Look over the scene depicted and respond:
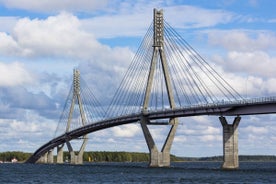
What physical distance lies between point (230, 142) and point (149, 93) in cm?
1604

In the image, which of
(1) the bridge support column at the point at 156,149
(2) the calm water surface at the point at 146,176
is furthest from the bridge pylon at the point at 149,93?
(2) the calm water surface at the point at 146,176

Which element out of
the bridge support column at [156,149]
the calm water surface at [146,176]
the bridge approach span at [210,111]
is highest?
the bridge approach span at [210,111]

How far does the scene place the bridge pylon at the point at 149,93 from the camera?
117494 mm

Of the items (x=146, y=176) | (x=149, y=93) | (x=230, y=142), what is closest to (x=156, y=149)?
(x=149, y=93)

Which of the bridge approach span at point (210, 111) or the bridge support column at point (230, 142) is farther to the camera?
the bridge support column at point (230, 142)

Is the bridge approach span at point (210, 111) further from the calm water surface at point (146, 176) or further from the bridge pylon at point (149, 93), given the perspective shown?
the calm water surface at point (146, 176)

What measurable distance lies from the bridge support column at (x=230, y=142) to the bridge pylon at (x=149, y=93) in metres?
10.7

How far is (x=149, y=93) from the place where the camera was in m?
120

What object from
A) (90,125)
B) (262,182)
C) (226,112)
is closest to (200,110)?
(226,112)

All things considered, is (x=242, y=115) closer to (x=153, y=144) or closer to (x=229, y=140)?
(x=229, y=140)

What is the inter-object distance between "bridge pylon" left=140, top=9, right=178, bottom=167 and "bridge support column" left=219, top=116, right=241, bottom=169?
10672 millimetres

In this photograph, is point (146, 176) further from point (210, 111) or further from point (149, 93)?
point (149, 93)

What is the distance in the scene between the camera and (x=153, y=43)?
119812 millimetres

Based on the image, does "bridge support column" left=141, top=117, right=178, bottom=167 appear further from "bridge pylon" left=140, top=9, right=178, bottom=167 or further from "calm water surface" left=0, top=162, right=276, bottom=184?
"calm water surface" left=0, top=162, right=276, bottom=184
